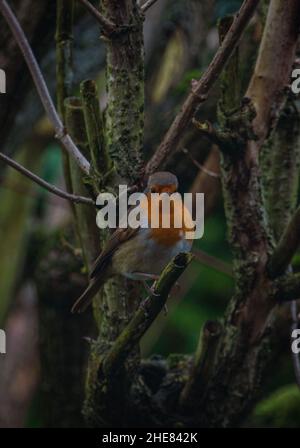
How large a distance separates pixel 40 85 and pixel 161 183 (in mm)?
460

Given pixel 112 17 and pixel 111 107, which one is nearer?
pixel 112 17

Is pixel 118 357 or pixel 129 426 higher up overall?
pixel 118 357

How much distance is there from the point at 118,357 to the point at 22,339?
11.7 feet

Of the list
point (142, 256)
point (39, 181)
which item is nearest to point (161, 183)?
point (142, 256)

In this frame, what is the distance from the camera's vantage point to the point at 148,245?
2.47m

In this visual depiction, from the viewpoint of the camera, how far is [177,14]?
4.37 meters

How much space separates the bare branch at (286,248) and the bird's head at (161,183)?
36cm

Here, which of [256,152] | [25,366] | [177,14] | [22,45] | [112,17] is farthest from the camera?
[25,366]

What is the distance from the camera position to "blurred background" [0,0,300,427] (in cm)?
326
